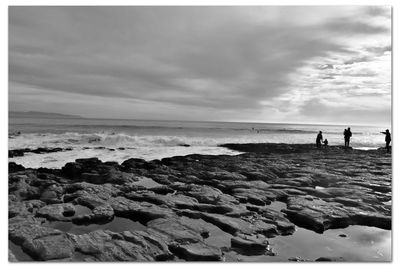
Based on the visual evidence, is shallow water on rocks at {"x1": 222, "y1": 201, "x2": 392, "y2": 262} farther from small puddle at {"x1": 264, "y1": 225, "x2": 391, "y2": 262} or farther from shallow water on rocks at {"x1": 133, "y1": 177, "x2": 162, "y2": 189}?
shallow water on rocks at {"x1": 133, "y1": 177, "x2": 162, "y2": 189}

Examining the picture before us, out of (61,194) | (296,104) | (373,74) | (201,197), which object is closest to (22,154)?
(61,194)

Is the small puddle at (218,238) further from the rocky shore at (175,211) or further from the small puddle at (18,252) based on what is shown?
the small puddle at (18,252)

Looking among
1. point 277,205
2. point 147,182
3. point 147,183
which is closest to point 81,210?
point 147,183

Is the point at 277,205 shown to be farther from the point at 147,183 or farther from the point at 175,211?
the point at 147,183

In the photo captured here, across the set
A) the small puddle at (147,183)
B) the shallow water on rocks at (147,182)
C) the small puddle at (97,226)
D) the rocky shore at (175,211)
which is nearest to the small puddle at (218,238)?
the rocky shore at (175,211)

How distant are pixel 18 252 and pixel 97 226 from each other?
1639 millimetres

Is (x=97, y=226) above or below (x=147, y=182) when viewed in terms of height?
below

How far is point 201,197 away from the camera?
318 inches

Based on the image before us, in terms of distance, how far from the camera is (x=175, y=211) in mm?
7020

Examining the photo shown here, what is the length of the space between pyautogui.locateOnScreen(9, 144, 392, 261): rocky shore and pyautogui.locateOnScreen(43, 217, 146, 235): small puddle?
2 cm

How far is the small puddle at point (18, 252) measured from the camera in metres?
4.84

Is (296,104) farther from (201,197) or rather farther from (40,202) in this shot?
(40,202)

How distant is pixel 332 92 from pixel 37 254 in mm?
8350

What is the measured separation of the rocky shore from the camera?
16.6 ft
